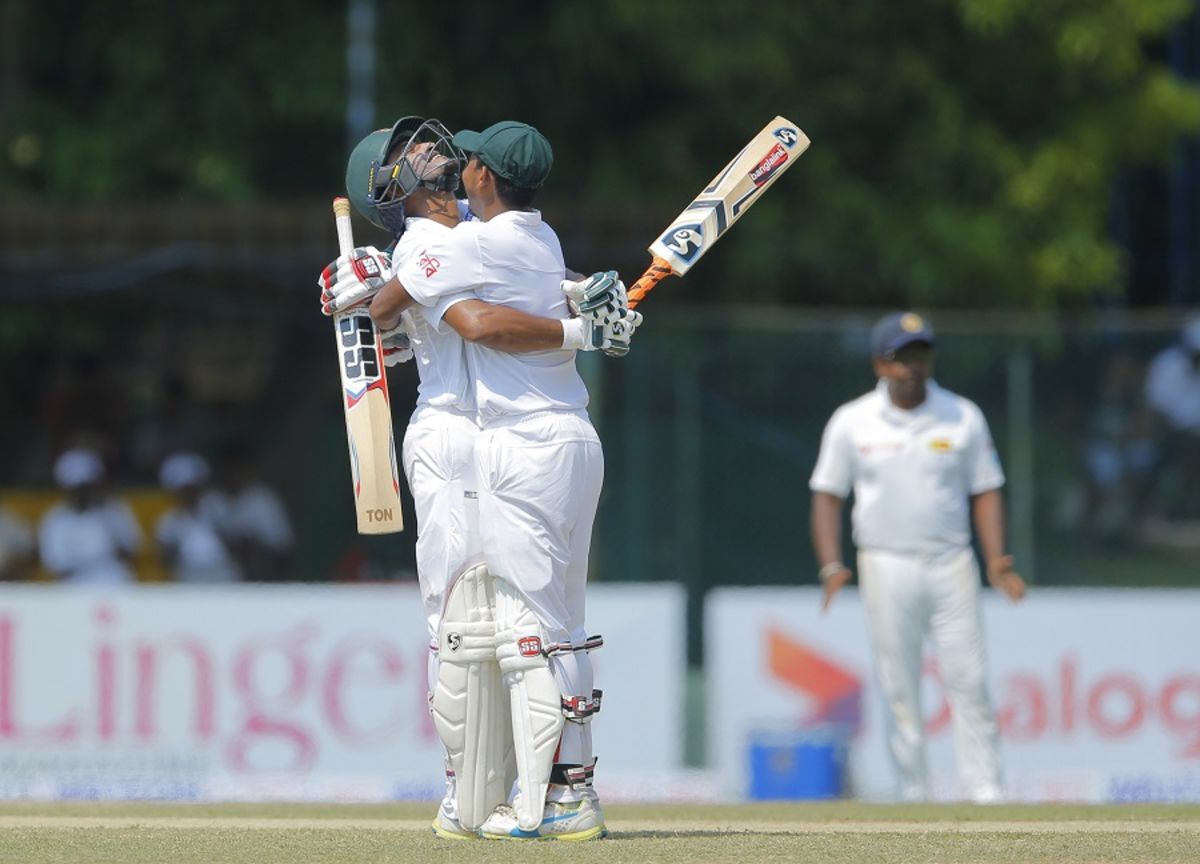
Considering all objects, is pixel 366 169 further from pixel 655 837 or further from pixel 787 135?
pixel 655 837

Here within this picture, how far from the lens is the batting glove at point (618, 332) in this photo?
593 cm

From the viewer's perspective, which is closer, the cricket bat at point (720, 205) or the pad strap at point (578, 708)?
the pad strap at point (578, 708)

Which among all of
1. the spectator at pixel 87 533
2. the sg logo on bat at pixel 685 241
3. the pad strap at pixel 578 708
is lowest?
the pad strap at pixel 578 708

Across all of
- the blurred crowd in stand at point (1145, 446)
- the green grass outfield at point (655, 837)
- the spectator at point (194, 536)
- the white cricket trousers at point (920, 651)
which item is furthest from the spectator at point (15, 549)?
the blurred crowd in stand at point (1145, 446)

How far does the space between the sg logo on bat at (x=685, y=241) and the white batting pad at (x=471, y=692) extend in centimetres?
117

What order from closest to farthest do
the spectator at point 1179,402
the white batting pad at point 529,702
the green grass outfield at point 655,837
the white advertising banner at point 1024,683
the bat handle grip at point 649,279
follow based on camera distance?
the green grass outfield at point 655,837
the white batting pad at point 529,702
the bat handle grip at point 649,279
the white advertising banner at point 1024,683
the spectator at point 1179,402

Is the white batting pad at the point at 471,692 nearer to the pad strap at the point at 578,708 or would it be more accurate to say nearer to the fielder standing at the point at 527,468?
the fielder standing at the point at 527,468

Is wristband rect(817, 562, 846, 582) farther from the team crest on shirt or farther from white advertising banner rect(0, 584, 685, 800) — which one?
the team crest on shirt

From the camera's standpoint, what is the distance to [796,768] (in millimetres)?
9930

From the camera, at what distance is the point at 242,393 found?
582 inches

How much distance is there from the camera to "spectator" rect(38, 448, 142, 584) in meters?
12.6

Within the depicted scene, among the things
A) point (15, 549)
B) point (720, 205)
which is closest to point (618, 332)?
point (720, 205)

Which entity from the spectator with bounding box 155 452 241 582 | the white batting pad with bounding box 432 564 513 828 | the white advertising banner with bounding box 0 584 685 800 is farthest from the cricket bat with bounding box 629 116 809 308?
the spectator with bounding box 155 452 241 582

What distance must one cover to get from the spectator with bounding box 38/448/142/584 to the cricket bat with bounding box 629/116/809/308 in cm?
682
